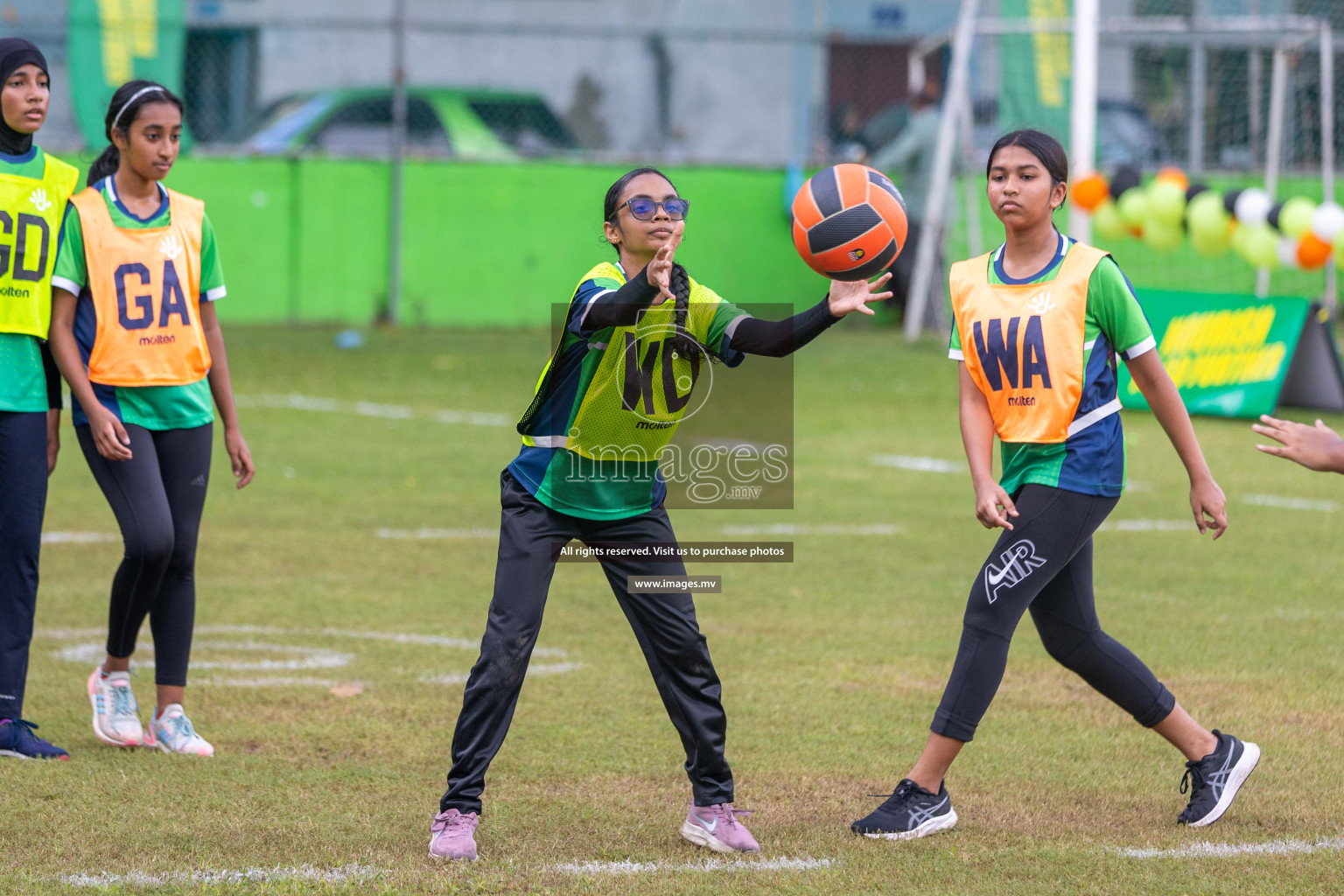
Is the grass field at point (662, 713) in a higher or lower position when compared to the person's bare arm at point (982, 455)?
lower

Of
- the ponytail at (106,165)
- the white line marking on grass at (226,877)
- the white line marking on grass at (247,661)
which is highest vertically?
the ponytail at (106,165)

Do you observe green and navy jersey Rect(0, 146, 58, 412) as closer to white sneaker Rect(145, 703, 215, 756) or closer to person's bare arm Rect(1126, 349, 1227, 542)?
white sneaker Rect(145, 703, 215, 756)

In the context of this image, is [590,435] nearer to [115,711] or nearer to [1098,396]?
[1098,396]

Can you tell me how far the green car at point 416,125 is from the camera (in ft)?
62.7

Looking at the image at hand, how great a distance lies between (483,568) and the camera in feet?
26.7

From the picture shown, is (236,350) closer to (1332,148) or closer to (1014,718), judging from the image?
(1014,718)

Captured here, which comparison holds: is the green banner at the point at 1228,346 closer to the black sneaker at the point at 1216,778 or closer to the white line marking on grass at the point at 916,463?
the white line marking on grass at the point at 916,463

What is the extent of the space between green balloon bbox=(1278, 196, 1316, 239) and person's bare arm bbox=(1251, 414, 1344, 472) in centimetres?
1019

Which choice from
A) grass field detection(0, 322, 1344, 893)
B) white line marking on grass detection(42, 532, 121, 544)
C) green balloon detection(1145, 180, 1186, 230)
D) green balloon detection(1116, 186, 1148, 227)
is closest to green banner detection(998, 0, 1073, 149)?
green balloon detection(1116, 186, 1148, 227)

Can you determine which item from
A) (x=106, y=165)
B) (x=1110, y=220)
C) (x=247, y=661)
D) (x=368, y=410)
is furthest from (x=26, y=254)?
(x=1110, y=220)

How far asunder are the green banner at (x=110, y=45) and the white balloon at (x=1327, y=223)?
12354mm

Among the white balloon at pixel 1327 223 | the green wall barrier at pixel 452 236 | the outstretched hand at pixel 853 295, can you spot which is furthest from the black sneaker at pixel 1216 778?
the green wall barrier at pixel 452 236

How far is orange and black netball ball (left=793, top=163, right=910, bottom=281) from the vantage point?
4484 millimetres

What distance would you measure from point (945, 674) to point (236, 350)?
1187 centimetres
